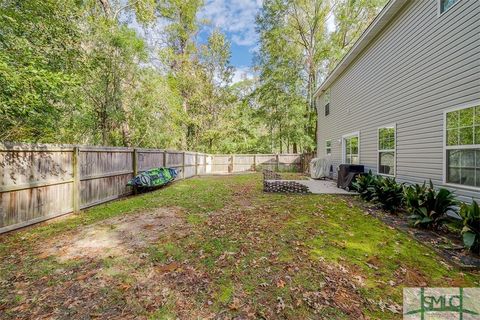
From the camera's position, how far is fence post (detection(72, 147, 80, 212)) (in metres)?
5.47

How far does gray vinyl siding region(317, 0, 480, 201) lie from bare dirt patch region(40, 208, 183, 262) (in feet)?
20.2

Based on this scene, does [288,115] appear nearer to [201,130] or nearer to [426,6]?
[201,130]

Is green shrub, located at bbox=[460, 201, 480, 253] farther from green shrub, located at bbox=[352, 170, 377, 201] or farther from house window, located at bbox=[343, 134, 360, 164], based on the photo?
house window, located at bbox=[343, 134, 360, 164]

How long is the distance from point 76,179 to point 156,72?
272 inches

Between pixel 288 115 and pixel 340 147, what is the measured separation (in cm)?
822

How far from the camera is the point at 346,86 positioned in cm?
1079

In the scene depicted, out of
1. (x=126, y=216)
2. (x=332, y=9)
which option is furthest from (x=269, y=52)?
(x=126, y=216)

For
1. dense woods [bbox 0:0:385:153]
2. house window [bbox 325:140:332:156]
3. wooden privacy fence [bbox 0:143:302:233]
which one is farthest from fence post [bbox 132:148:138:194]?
house window [bbox 325:140:332:156]

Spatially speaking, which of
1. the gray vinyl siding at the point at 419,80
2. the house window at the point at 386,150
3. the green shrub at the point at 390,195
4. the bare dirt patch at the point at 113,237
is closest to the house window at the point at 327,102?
the gray vinyl siding at the point at 419,80

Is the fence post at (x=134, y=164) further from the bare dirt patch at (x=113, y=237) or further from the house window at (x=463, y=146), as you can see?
the house window at (x=463, y=146)

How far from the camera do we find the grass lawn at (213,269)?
225cm

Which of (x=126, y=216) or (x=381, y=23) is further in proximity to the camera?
(x=381, y=23)

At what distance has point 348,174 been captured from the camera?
883 cm

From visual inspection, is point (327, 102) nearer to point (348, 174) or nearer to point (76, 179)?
point (348, 174)
